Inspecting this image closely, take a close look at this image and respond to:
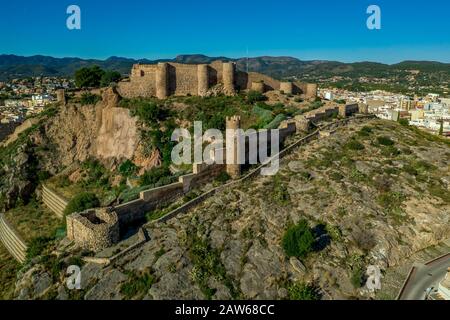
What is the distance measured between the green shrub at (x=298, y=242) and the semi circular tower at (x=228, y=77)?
19597 millimetres

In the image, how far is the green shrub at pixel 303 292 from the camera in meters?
15.1

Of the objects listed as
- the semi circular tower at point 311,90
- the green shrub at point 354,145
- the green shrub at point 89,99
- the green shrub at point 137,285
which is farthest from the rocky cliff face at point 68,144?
the semi circular tower at point 311,90

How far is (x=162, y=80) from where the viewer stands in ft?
108

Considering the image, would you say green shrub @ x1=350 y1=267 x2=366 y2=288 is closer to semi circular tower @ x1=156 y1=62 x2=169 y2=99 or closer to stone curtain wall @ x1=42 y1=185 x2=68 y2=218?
stone curtain wall @ x1=42 y1=185 x2=68 y2=218

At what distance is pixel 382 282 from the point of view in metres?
16.4

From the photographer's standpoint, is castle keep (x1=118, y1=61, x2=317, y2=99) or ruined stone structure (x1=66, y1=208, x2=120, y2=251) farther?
castle keep (x1=118, y1=61, x2=317, y2=99)

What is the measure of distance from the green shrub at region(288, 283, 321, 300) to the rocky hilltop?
10 cm

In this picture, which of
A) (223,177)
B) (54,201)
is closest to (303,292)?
(223,177)

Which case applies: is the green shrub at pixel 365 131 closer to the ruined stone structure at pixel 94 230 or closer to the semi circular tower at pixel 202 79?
the semi circular tower at pixel 202 79

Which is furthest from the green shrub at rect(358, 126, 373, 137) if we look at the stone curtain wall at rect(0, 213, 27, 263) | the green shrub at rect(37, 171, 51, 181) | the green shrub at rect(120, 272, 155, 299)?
the green shrub at rect(37, 171, 51, 181)

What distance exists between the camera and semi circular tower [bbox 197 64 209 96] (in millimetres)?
33844
